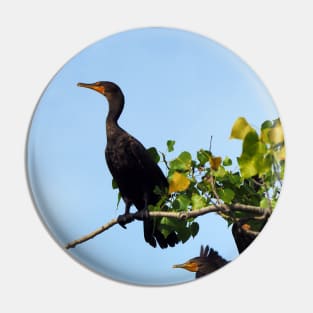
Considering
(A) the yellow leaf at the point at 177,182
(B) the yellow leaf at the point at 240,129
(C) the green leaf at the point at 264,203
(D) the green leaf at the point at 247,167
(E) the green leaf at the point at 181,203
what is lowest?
(E) the green leaf at the point at 181,203

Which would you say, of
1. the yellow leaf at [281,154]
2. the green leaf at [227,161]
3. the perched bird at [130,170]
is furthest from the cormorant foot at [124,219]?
the yellow leaf at [281,154]

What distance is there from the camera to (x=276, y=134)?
6.25ft

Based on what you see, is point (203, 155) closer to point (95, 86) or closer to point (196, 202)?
point (196, 202)

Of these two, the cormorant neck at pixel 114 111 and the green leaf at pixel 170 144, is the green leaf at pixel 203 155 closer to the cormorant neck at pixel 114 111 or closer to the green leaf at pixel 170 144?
the green leaf at pixel 170 144

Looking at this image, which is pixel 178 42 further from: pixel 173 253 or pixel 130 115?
pixel 173 253

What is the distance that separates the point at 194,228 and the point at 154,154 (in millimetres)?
307

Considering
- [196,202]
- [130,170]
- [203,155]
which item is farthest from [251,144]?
[130,170]

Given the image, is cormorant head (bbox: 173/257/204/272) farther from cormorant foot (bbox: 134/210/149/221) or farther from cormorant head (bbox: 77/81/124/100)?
cormorant head (bbox: 77/81/124/100)

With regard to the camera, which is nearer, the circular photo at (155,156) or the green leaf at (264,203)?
the circular photo at (155,156)

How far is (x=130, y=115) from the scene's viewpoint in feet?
6.03

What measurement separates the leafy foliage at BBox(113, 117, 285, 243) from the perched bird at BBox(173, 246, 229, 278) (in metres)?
0.08

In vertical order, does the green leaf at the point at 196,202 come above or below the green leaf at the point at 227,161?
below

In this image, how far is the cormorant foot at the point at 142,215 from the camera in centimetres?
185

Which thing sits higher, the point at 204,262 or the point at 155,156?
the point at 155,156
